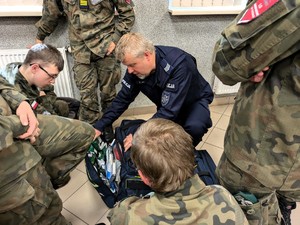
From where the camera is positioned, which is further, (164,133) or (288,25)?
(164,133)

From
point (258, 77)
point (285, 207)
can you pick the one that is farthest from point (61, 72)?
point (285, 207)

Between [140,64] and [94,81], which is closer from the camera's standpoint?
[140,64]

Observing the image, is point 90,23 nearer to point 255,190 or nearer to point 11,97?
point 11,97

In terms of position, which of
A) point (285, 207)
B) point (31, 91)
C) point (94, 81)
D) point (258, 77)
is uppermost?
point (258, 77)

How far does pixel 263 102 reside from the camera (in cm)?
79

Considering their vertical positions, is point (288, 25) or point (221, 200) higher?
point (288, 25)

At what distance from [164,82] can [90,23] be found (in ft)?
2.49

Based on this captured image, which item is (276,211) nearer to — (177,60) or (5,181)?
(177,60)

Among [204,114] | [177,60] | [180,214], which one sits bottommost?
[204,114]

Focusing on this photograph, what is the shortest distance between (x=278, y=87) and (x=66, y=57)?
1.81m

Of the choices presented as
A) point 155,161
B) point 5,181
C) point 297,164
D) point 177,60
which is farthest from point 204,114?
point 5,181

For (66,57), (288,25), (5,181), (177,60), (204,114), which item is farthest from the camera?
(66,57)

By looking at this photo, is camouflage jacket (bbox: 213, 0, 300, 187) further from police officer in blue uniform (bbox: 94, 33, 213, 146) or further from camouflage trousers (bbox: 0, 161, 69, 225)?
camouflage trousers (bbox: 0, 161, 69, 225)

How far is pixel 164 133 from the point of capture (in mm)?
768
